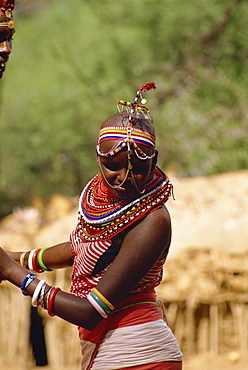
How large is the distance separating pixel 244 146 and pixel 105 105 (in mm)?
2673

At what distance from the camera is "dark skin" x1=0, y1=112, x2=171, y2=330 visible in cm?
235

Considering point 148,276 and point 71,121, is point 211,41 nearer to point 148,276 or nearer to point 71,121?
point 71,121

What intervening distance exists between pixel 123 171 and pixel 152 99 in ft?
30.4

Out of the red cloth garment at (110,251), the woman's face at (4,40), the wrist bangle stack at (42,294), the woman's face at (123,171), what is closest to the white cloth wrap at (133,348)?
the red cloth garment at (110,251)

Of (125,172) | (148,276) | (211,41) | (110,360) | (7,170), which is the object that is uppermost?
(211,41)

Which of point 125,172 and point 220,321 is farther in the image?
point 220,321

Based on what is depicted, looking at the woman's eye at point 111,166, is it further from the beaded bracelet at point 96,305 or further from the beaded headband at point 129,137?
the beaded bracelet at point 96,305

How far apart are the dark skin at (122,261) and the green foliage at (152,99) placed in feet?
25.0

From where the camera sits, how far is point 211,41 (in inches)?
465

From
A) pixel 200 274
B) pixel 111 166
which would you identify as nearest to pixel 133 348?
pixel 111 166

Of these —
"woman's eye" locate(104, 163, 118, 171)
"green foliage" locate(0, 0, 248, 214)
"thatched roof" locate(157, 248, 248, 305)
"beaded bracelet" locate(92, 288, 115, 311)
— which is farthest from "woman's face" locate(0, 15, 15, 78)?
"green foliage" locate(0, 0, 248, 214)

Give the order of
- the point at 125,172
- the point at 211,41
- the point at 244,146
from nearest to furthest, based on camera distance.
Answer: the point at 125,172 → the point at 244,146 → the point at 211,41

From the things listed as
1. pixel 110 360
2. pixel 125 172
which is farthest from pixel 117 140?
pixel 110 360

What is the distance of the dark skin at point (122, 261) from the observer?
2.35 m
